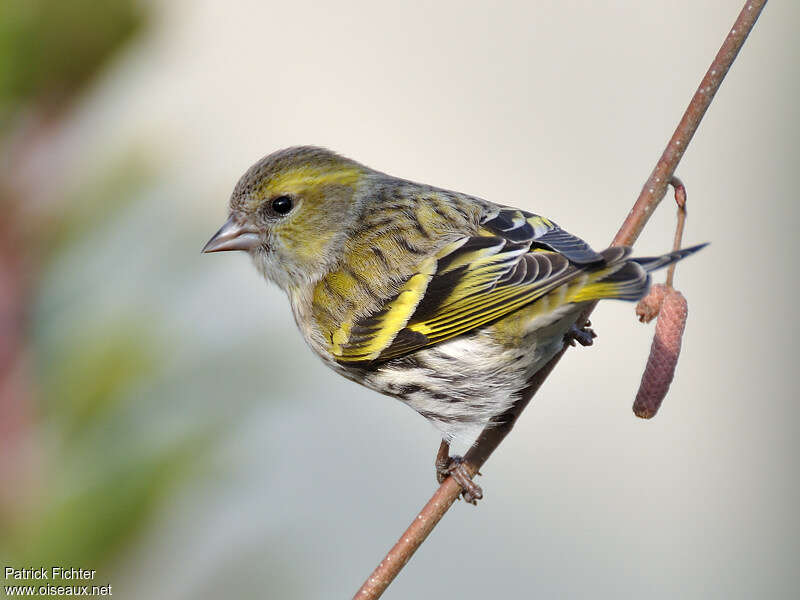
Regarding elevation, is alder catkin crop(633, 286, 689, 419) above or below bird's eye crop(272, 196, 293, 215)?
above

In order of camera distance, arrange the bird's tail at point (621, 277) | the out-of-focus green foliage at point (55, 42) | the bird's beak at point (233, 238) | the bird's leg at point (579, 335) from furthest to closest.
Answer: the bird's beak at point (233, 238)
the bird's leg at point (579, 335)
the out-of-focus green foliage at point (55, 42)
the bird's tail at point (621, 277)

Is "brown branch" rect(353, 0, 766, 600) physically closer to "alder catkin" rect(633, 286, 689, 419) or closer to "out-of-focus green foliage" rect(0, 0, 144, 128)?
"alder catkin" rect(633, 286, 689, 419)

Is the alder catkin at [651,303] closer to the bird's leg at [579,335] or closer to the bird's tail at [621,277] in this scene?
the bird's tail at [621,277]

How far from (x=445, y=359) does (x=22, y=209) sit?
38.6 inches

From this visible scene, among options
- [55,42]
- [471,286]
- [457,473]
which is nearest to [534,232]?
[471,286]

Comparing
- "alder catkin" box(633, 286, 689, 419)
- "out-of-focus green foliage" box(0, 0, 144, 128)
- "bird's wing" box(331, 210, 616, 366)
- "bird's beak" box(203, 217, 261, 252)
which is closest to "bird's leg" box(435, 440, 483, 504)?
"bird's wing" box(331, 210, 616, 366)

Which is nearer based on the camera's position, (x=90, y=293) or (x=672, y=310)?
(x=672, y=310)

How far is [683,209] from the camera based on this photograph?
178cm

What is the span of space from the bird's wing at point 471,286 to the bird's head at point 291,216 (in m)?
0.25

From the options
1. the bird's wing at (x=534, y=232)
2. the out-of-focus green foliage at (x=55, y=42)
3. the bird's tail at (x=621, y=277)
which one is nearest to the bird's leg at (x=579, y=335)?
the bird's wing at (x=534, y=232)

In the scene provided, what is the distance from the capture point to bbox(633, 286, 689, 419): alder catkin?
1.69 meters

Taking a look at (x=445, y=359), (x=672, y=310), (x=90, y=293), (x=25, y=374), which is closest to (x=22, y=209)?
(x=90, y=293)

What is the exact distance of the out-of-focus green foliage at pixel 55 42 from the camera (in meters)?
2.06

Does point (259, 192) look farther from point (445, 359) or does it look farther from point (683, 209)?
point (683, 209)
